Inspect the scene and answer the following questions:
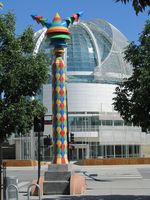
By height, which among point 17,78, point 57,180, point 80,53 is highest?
point 80,53

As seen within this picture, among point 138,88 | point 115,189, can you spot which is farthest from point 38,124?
point 115,189

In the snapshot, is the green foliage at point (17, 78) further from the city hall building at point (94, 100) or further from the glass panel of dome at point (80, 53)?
the glass panel of dome at point (80, 53)

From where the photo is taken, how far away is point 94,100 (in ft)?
317

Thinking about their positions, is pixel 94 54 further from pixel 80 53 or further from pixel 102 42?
pixel 102 42

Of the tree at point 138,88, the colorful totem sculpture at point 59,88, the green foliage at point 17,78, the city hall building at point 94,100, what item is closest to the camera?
the green foliage at point 17,78

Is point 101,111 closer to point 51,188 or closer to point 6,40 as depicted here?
point 51,188

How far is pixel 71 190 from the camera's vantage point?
863 inches

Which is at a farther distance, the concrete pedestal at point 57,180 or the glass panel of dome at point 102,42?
the glass panel of dome at point 102,42

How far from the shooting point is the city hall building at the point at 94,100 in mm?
90000

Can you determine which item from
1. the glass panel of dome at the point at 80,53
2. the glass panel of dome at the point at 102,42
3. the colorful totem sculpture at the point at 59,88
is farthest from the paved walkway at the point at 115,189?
the glass panel of dome at the point at 102,42

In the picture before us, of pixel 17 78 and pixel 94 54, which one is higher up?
pixel 94 54

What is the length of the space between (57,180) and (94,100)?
7404 centimetres

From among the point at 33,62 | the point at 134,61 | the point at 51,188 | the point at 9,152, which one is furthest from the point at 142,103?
the point at 9,152

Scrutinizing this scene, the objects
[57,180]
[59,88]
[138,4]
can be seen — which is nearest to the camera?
[138,4]
